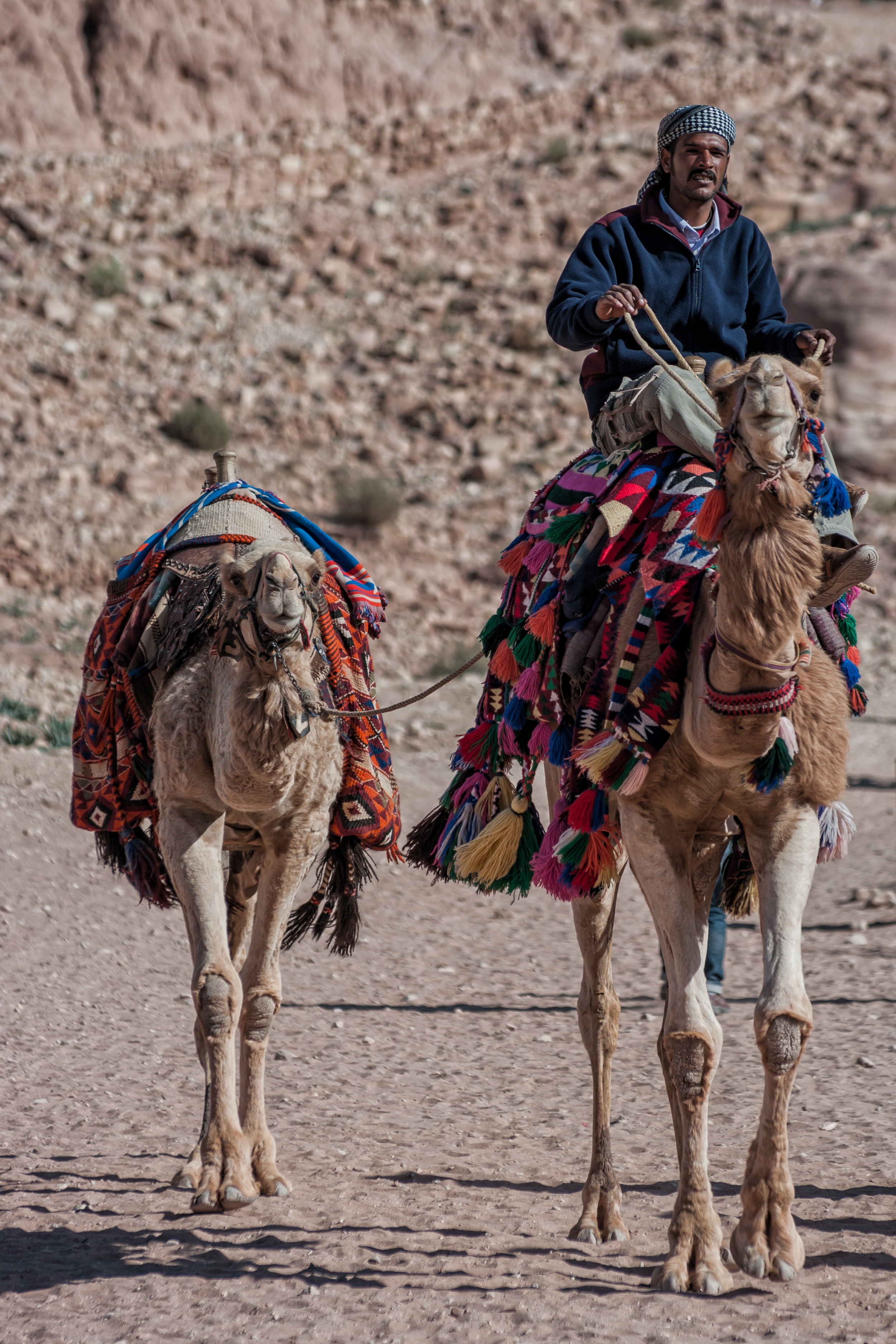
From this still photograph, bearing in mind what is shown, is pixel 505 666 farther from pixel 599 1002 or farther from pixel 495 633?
pixel 599 1002

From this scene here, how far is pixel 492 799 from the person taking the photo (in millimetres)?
4754

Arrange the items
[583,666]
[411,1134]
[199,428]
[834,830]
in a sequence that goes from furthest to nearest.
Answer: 1. [199,428]
2. [411,1134]
3. [583,666]
4. [834,830]

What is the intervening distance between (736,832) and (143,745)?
216cm

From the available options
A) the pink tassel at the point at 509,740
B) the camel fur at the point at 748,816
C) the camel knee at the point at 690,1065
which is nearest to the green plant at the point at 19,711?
the pink tassel at the point at 509,740

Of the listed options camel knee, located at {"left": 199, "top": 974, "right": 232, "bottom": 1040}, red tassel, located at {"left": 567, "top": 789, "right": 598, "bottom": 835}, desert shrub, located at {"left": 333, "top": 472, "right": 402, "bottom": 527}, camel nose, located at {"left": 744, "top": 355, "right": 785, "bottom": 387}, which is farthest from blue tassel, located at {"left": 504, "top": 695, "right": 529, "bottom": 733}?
desert shrub, located at {"left": 333, "top": 472, "right": 402, "bottom": 527}

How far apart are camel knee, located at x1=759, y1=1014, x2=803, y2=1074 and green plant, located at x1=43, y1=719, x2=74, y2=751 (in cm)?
861

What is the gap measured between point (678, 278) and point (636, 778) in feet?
5.76

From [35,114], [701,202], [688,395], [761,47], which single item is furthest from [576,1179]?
[761,47]

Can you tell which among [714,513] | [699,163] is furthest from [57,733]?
[714,513]

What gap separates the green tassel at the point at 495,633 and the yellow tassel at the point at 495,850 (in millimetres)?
605

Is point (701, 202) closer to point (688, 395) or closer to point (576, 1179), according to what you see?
point (688, 395)

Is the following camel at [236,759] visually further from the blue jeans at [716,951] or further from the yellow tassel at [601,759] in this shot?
the blue jeans at [716,951]

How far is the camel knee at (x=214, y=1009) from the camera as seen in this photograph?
4.07 metres

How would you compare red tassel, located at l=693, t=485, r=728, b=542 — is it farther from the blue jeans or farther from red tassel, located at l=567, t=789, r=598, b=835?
the blue jeans
